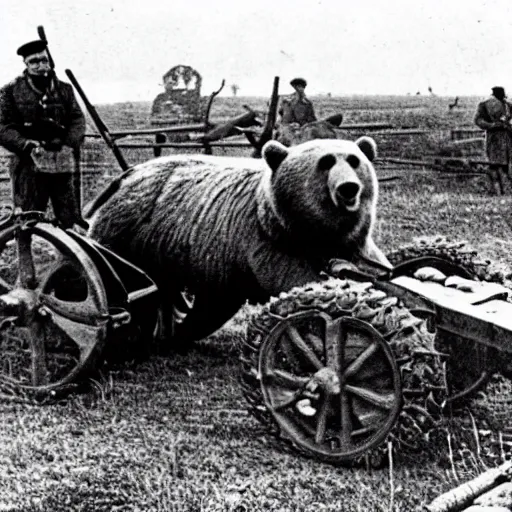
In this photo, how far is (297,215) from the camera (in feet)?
17.6

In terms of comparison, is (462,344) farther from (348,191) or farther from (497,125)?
(497,125)

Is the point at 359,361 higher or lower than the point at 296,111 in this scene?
lower

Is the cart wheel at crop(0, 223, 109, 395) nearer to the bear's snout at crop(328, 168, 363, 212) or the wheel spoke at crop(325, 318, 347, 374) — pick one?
the bear's snout at crop(328, 168, 363, 212)

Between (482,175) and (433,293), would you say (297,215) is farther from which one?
(482,175)

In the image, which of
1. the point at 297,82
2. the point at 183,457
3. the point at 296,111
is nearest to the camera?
the point at 183,457

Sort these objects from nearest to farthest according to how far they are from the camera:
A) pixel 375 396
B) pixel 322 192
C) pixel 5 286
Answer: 1. pixel 375 396
2. pixel 322 192
3. pixel 5 286

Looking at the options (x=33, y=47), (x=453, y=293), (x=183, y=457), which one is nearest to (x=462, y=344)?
(x=453, y=293)

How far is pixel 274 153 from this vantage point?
17.8 feet

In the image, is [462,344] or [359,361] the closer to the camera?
[359,361]

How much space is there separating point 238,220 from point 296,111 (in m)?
6.81

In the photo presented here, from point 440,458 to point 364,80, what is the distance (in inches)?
265

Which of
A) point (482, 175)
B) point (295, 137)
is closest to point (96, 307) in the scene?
point (295, 137)

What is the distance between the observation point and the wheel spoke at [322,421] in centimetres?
→ 438

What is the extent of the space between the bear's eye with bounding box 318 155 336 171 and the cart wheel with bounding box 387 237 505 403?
0.94 meters
